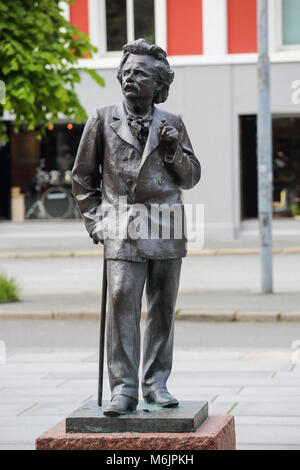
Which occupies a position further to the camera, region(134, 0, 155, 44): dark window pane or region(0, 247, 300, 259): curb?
region(134, 0, 155, 44): dark window pane

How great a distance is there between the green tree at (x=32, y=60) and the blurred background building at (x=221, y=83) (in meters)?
10.5

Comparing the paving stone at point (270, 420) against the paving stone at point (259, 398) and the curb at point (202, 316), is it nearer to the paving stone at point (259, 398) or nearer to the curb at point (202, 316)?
the paving stone at point (259, 398)

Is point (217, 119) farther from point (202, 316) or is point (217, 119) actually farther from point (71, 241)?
point (202, 316)

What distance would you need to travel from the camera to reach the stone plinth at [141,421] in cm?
495

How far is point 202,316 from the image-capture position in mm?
12578

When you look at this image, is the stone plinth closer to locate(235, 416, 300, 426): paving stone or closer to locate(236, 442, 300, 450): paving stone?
locate(236, 442, 300, 450): paving stone

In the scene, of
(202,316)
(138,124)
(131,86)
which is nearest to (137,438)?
(138,124)

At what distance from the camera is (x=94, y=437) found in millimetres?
4949

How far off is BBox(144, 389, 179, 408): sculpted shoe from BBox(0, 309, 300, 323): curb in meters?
7.02

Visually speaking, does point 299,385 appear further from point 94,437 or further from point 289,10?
point 289,10

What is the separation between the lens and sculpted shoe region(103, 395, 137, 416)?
5031mm

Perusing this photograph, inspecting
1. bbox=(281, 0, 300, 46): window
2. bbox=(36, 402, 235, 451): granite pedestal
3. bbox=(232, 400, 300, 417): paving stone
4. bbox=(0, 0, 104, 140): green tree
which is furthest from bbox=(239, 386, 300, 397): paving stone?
bbox=(281, 0, 300, 46): window

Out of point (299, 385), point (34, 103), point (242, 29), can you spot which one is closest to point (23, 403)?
point (299, 385)
